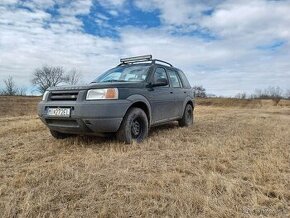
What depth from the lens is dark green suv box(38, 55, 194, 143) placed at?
5.33m

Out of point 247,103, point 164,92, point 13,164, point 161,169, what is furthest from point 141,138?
point 247,103

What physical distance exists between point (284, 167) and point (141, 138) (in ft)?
9.08

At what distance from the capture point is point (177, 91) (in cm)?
801

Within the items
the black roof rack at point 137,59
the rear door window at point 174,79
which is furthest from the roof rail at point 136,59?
the rear door window at point 174,79

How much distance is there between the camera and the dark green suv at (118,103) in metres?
5.33

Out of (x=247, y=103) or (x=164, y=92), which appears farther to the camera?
(x=247, y=103)

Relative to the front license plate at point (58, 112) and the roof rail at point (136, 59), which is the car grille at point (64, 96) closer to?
the front license plate at point (58, 112)

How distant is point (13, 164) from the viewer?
14.6 feet

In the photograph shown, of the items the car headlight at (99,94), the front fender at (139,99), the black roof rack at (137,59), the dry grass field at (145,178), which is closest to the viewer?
the dry grass field at (145,178)

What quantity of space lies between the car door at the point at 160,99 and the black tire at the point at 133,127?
52cm

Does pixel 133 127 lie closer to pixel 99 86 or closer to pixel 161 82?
pixel 99 86

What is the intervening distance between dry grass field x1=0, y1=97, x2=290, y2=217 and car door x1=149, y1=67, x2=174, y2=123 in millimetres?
847

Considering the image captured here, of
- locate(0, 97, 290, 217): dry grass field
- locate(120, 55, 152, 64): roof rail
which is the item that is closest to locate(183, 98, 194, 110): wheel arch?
locate(120, 55, 152, 64): roof rail

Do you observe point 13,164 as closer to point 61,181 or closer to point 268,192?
point 61,181
